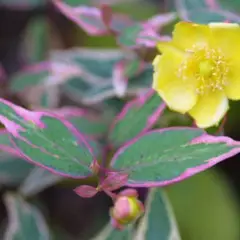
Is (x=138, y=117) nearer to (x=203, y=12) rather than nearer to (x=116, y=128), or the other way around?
(x=116, y=128)

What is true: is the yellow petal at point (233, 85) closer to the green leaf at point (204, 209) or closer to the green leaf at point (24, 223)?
the green leaf at point (204, 209)

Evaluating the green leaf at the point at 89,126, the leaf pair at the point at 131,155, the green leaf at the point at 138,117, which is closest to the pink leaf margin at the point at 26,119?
the leaf pair at the point at 131,155

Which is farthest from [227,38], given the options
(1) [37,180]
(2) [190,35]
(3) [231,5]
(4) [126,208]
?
(1) [37,180]

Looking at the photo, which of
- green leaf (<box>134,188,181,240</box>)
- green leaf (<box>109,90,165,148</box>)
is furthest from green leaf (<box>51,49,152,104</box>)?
green leaf (<box>134,188,181,240</box>)

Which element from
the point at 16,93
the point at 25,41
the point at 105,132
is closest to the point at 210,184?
the point at 105,132

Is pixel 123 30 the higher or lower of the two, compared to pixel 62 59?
higher

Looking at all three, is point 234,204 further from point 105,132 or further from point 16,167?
point 16,167
